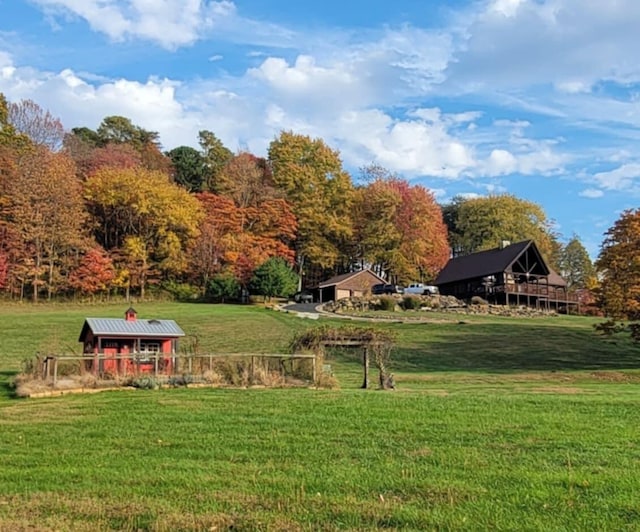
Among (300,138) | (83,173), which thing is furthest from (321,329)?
(300,138)

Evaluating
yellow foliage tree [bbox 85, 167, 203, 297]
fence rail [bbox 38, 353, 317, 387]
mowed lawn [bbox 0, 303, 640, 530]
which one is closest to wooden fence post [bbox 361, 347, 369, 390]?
fence rail [bbox 38, 353, 317, 387]

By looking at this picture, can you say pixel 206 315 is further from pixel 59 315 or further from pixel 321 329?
pixel 321 329

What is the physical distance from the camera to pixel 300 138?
7575 centimetres

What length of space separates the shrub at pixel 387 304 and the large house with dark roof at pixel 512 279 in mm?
14000

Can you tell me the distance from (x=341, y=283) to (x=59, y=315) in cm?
2811

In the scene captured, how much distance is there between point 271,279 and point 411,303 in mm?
13123

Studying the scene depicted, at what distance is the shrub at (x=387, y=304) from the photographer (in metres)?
54.4

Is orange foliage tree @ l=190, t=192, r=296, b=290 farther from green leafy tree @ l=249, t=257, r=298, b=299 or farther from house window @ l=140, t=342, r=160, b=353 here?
house window @ l=140, t=342, r=160, b=353

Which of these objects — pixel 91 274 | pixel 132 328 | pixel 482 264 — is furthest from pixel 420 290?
pixel 132 328

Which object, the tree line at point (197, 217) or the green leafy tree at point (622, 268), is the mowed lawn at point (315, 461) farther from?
the tree line at point (197, 217)

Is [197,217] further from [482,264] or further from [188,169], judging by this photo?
[482,264]

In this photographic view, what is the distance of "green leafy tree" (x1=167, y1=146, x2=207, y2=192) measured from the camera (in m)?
78.2

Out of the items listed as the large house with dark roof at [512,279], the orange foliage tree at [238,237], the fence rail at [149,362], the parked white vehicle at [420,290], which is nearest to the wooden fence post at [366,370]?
the fence rail at [149,362]

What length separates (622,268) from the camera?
3111cm
